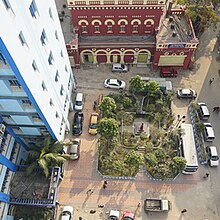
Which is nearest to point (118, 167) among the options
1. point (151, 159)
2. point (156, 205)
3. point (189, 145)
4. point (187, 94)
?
point (151, 159)

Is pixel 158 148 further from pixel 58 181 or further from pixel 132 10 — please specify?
pixel 132 10

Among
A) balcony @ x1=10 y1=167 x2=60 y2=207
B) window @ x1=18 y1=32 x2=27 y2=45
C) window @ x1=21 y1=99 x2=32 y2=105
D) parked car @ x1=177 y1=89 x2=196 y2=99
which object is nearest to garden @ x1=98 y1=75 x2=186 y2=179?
parked car @ x1=177 y1=89 x2=196 y2=99

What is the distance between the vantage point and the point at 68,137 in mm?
41250

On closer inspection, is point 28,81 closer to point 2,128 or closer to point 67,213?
point 2,128

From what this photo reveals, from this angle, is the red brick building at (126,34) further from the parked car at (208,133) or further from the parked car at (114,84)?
the parked car at (208,133)

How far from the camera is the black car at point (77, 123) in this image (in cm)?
4106

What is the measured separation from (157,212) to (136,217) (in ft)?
8.85

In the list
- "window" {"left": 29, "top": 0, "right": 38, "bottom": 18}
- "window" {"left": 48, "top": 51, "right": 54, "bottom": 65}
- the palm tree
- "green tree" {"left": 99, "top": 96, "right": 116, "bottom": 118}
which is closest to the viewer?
"window" {"left": 29, "top": 0, "right": 38, "bottom": 18}

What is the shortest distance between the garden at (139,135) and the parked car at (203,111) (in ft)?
13.0

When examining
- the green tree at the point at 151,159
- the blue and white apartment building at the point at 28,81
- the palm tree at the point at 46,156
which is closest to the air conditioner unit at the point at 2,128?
the blue and white apartment building at the point at 28,81

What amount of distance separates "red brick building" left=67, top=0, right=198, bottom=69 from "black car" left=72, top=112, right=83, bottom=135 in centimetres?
968

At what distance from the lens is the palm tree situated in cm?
3294

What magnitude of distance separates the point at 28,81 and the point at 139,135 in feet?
66.5

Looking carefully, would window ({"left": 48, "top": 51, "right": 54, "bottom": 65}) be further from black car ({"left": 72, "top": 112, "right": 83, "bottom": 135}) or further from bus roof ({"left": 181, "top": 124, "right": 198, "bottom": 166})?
bus roof ({"left": 181, "top": 124, "right": 198, "bottom": 166})
